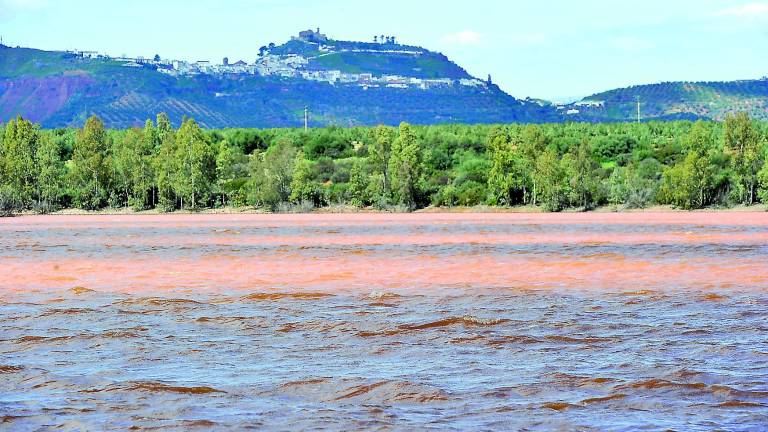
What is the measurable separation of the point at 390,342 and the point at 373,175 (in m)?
57.2

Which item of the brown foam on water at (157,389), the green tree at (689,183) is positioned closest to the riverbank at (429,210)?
the green tree at (689,183)

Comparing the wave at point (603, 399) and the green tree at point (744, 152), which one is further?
the green tree at point (744, 152)

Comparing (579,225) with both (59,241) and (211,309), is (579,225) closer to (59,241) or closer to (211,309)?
(59,241)

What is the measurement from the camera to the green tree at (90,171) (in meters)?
73.6

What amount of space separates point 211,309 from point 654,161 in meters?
63.2

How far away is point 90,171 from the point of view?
242 feet

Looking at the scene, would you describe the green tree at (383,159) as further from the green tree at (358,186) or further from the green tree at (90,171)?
the green tree at (90,171)

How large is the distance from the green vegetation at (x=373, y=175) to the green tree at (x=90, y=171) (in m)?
0.08

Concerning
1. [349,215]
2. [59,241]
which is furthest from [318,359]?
[349,215]

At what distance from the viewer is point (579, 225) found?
49.9m

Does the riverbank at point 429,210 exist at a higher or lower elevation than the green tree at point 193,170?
lower

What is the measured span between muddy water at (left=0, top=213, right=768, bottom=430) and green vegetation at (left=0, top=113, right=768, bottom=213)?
3699 cm

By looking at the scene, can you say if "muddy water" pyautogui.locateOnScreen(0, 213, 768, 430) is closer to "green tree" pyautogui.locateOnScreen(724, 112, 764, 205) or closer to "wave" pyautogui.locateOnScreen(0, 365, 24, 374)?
"wave" pyautogui.locateOnScreen(0, 365, 24, 374)

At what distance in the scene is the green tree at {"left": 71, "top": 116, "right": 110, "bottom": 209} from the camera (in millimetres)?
73625
